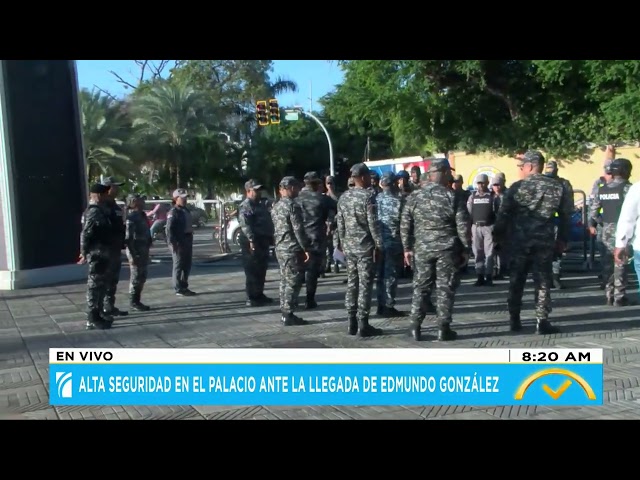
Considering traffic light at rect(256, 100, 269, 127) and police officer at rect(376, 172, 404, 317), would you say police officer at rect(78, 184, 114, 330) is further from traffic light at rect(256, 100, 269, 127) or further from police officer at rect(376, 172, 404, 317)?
police officer at rect(376, 172, 404, 317)

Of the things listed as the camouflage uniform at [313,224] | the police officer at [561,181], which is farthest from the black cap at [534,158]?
the camouflage uniform at [313,224]

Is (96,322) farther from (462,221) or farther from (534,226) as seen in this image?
(534,226)

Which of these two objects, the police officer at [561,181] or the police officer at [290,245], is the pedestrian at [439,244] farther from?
the police officer at [290,245]

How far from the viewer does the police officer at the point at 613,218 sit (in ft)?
24.1

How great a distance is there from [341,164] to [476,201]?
3.95m

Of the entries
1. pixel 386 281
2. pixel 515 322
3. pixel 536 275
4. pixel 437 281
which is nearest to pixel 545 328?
pixel 515 322

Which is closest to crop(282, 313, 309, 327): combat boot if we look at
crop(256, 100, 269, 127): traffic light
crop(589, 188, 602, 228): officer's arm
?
crop(256, 100, 269, 127): traffic light

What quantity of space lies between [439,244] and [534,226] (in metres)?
0.97

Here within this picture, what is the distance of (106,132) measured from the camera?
662cm

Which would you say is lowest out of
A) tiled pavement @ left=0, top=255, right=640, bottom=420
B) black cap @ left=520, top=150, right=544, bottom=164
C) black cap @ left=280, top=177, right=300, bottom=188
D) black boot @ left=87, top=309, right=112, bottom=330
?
tiled pavement @ left=0, top=255, right=640, bottom=420

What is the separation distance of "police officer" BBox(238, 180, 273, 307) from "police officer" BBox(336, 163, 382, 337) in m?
2.05

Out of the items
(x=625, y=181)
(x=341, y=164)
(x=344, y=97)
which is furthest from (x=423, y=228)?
(x=625, y=181)

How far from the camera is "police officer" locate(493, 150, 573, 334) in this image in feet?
20.7

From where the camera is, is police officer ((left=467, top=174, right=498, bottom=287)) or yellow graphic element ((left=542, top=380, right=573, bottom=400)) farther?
police officer ((left=467, top=174, right=498, bottom=287))
